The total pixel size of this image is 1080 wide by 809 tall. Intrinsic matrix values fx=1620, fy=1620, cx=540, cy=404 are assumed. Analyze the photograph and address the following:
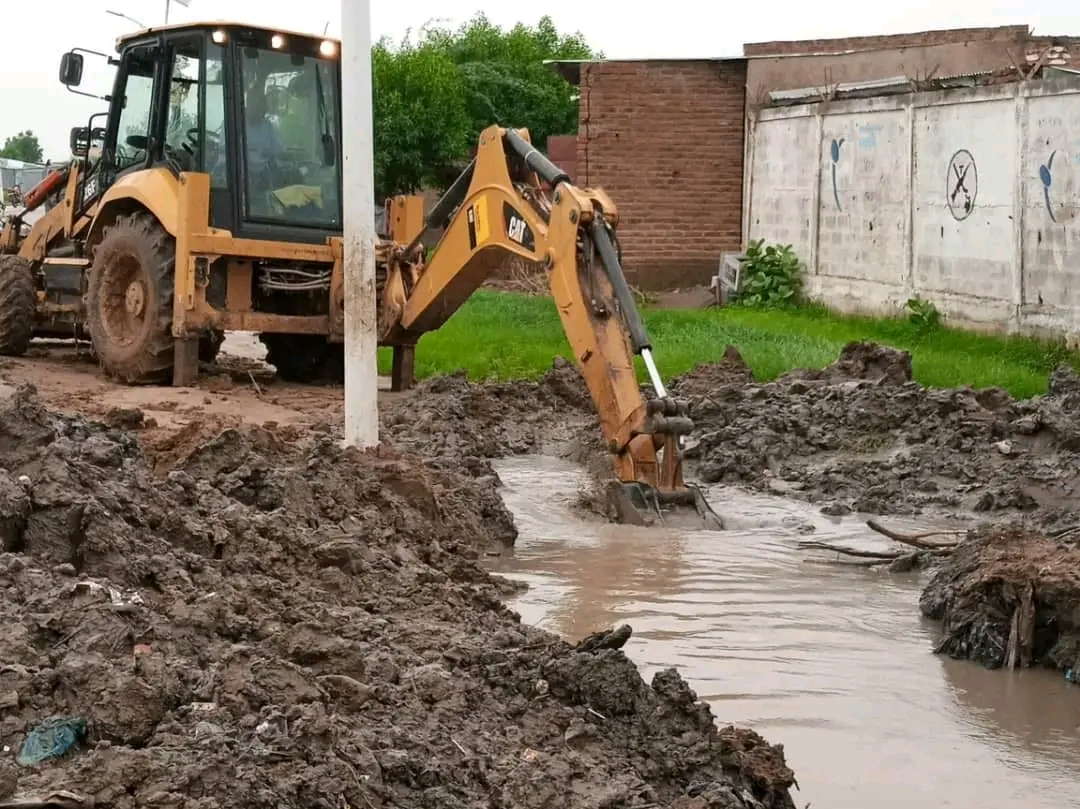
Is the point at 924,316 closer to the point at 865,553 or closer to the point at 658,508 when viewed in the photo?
the point at 658,508

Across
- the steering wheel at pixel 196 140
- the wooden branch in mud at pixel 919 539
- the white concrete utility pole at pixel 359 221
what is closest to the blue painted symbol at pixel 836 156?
the steering wheel at pixel 196 140

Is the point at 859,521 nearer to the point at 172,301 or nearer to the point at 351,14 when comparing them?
the point at 351,14

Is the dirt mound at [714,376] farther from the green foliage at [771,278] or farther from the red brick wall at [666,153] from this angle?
the red brick wall at [666,153]

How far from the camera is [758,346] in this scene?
1503cm

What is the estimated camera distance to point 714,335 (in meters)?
16.0

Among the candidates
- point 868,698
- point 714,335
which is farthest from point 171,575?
point 714,335

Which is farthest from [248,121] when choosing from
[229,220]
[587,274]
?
[587,274]

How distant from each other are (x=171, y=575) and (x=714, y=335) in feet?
37.3

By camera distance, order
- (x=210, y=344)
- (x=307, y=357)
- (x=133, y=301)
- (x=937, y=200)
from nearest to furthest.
Answer: (x=133, y=301) < (x=210, y=344) < (x=307, y=357) < (x=937, y=200)

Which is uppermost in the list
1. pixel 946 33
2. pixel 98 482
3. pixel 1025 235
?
pixel 946 33

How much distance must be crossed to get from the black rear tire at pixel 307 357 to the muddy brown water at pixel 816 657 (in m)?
4.91

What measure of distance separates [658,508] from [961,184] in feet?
29.4

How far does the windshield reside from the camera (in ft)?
40.2

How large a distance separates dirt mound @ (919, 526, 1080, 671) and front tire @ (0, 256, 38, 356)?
957 centimetres
